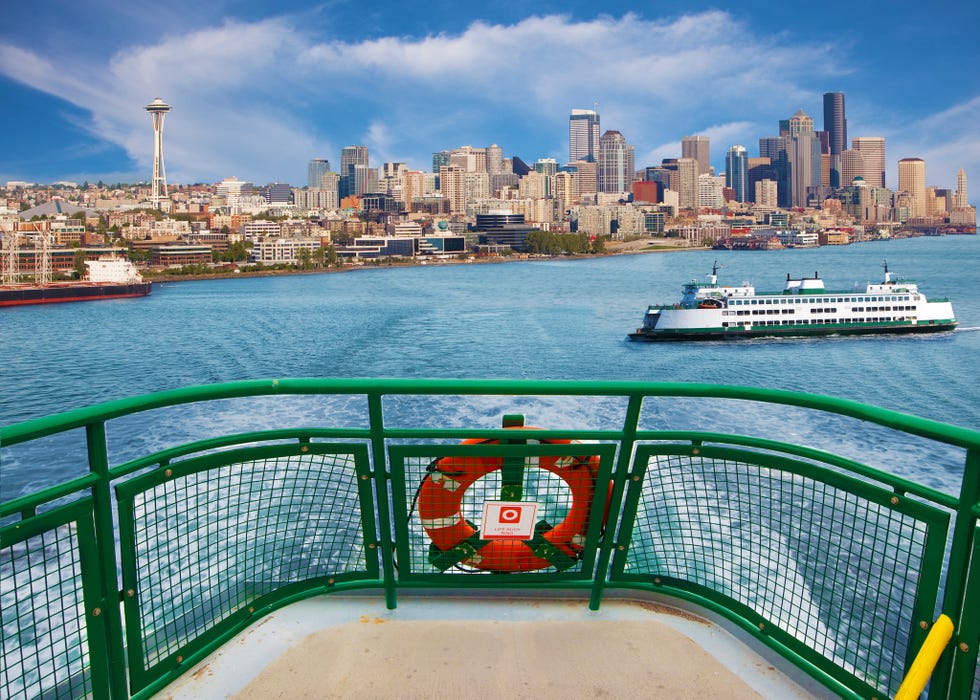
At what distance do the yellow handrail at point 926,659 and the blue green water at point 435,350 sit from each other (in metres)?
10.4

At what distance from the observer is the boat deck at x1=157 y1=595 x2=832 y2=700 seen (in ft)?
6.70

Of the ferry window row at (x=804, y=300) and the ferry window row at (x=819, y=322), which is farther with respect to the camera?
the ferry window row at (x=804, y=300)

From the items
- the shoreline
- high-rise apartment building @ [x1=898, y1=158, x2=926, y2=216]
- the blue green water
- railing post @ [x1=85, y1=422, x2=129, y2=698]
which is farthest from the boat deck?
high-rise apartment building @ [x1=898, y1=158, x2=926, y2=216]

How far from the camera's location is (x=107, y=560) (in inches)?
71.3

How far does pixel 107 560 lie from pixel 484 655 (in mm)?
910

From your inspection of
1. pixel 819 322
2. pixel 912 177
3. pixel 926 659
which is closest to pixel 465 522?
pixel 926 659

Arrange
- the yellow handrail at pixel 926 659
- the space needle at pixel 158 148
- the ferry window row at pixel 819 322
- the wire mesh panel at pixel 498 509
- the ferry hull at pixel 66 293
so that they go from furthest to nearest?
1. the space needle at pixel 158 148
2. the ferry hull at pixel 66 293
3. the ferry window row at pixel 819 322
4. the wire mesh panel at pixel 498 509
5. the yellow handrail at pixel 926 659

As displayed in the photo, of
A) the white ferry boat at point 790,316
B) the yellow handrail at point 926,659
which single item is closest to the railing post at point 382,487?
the yellow handrail at point 926,659

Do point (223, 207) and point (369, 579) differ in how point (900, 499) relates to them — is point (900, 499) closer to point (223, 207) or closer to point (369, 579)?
point (369, 579)

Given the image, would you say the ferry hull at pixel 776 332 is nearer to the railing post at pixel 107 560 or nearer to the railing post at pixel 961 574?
the railing post at pixel 961 574

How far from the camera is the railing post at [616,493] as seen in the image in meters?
2.13

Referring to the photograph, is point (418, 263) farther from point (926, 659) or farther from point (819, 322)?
point (926, 659)

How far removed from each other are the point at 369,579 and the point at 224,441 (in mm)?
661

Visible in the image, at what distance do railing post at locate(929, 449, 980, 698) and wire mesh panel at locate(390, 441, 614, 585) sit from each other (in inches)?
30.9
